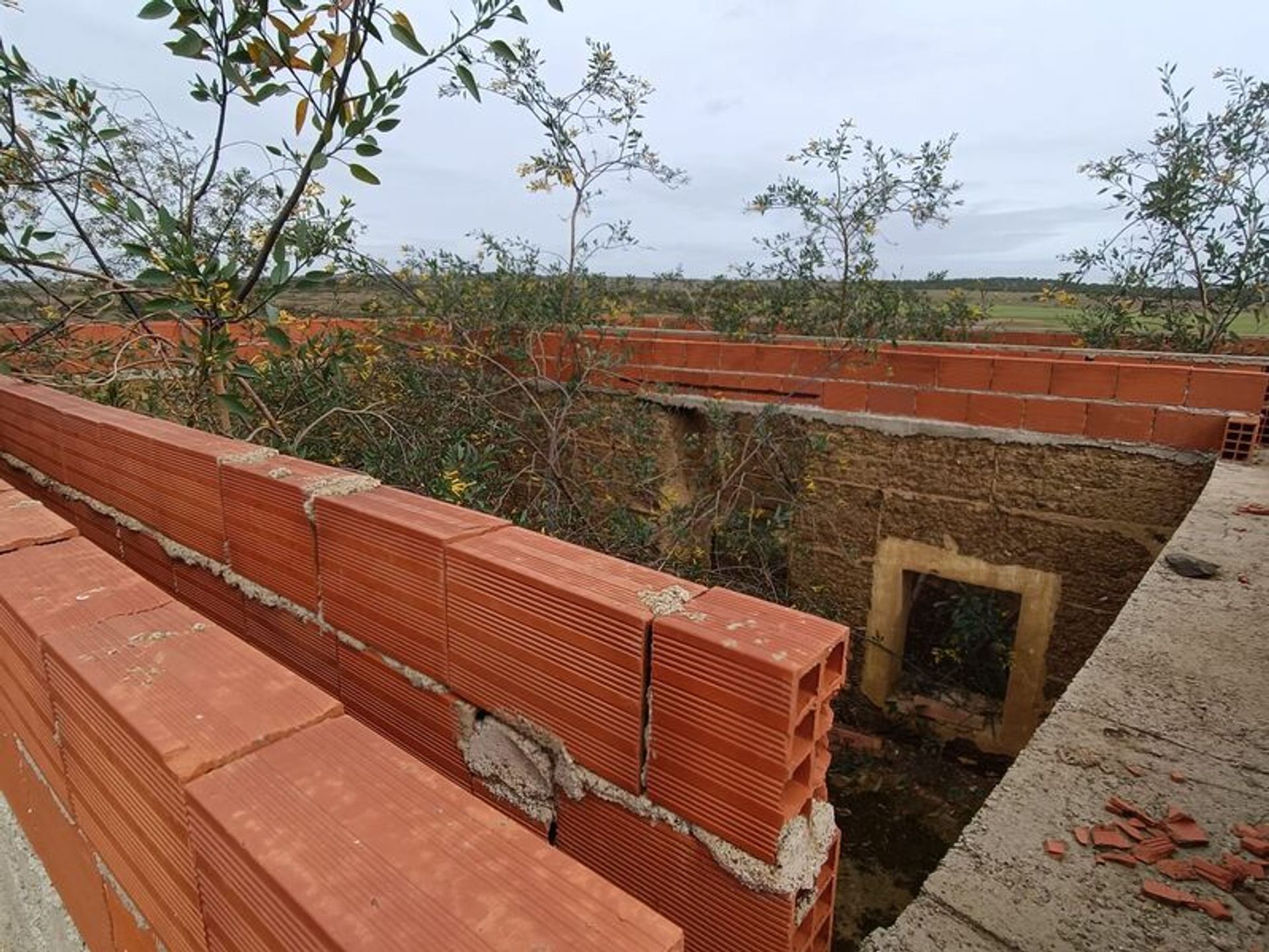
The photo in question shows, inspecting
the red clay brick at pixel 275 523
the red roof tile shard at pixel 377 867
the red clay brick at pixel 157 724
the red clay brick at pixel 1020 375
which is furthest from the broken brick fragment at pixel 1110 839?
the red clay brick at pixel 1020 375

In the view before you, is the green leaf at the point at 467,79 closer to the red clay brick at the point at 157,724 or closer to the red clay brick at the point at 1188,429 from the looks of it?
the red clay brick at the point at 157,724

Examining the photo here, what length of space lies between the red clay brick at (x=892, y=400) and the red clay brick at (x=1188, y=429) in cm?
128

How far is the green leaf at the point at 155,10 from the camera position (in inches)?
80.7

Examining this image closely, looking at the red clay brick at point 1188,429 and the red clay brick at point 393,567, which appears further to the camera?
the red clay brick at point 1188,429

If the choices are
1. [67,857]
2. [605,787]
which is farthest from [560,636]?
[67,857]

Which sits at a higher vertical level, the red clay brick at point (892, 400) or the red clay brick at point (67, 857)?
the red clay brick at point (892, 400)

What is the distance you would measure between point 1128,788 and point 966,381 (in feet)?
10.3

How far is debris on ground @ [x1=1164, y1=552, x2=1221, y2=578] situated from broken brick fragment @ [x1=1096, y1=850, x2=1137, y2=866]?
5.52 feet

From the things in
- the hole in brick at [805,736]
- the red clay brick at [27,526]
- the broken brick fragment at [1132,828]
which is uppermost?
the red clay brick at [27,526]

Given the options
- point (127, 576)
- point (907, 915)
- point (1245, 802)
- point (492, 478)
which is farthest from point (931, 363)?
point (127, 576)

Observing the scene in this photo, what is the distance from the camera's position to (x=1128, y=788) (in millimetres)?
1571

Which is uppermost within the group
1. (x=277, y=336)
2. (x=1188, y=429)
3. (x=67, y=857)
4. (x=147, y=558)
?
(x=277, y=336)

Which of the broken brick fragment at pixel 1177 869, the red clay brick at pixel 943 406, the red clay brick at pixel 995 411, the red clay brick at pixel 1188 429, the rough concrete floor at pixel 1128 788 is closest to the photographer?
the rough concrete floor at pixel 1128 788

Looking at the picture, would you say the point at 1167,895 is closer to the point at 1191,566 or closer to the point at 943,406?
Result: the point at 1191,566
